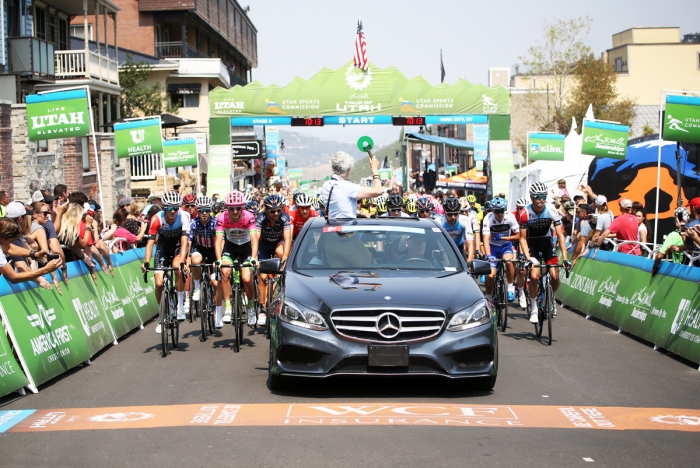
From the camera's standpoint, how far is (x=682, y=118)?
59.0ft

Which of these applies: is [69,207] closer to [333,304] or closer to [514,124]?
[333,304]

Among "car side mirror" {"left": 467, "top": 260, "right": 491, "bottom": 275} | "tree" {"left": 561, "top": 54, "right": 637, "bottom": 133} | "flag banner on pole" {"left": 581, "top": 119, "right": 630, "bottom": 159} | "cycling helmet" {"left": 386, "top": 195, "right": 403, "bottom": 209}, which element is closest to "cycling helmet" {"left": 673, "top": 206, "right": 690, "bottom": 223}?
"cycling helmet" {"left": 386, "top": 195, "right": 403, "bottom": 209}

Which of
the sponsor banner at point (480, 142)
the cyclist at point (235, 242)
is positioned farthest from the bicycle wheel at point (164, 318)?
the sponsor banner at point (480, 142)

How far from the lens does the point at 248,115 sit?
3591 cm

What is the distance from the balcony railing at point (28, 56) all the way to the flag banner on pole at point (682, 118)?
2124 cm

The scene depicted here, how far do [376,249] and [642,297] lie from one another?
553 cm

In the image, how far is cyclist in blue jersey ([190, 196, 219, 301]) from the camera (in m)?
13.4

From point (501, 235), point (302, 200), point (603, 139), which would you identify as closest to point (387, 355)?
point (302, 200)

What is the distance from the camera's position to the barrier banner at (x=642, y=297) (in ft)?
38.4

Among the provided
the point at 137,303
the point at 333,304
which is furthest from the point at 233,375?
the point at 137,303

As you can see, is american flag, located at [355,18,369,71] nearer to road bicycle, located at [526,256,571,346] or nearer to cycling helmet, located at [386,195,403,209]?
cycling helmet, located at [386,195,403,209]

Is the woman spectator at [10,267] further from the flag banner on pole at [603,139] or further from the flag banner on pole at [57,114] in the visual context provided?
the flag banner on pole at [603,139]

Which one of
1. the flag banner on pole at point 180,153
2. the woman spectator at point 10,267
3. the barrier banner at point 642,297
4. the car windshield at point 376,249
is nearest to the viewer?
the woman spectator at point 10,267

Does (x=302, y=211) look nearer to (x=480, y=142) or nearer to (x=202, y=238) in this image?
(x=202, y=238)
